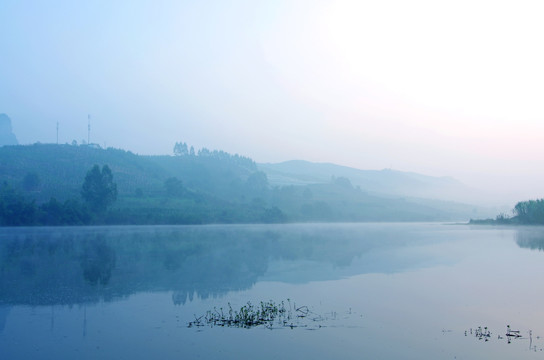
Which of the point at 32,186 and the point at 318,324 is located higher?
the point at 32,186

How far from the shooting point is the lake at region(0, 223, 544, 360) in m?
13.2

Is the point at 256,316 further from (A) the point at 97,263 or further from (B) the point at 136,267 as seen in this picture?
(A) the point at 97,263

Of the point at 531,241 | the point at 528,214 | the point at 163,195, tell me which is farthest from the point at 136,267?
the point at 528,214

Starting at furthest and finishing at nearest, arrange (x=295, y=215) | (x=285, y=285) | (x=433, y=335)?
(x=295, y=215)
(x=285, y=285)
(x=433, y=335)

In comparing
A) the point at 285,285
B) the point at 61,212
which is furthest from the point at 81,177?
the point at 285,285

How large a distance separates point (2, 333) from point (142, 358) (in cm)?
501

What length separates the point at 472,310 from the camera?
17750 mm

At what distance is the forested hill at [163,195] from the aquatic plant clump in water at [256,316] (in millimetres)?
70265

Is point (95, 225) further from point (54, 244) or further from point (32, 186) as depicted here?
point (54, 244)

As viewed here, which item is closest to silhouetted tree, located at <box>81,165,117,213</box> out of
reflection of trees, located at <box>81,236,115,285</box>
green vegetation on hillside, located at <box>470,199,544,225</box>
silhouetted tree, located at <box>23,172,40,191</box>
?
silhouetted tree, located at <box>23,172,40,191</box>

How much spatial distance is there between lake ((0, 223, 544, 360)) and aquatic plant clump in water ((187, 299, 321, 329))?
13 cm

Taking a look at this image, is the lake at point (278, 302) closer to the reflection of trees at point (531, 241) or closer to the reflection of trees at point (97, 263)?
the reflection of trees at point (97, 263)

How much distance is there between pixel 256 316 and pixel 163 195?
321ft

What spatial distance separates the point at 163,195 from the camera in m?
112
